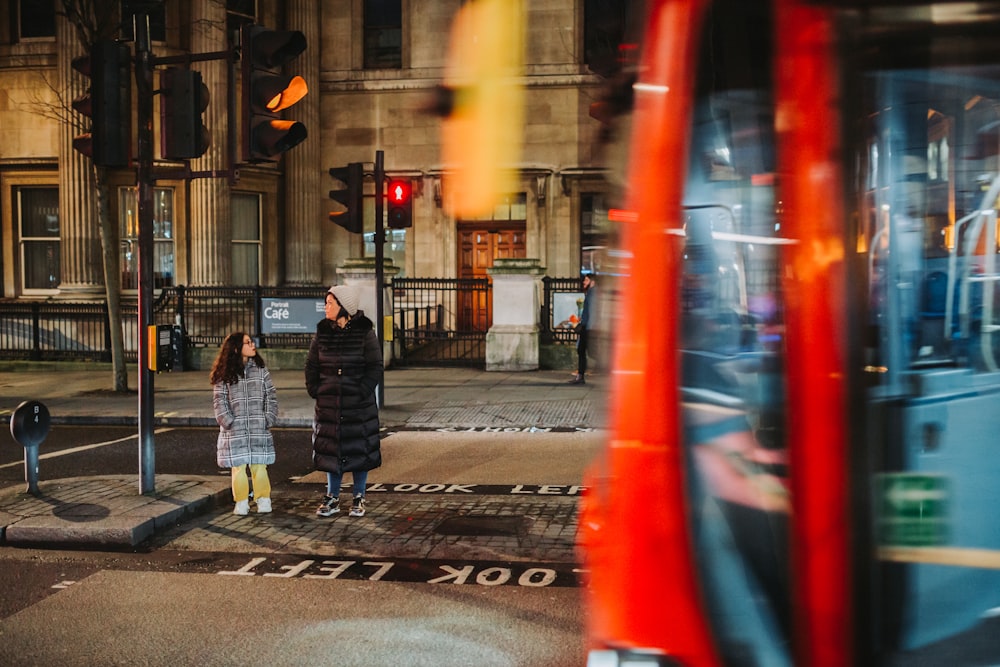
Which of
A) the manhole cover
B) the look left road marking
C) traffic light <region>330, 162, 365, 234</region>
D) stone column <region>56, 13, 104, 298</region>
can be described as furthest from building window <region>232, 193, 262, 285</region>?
the manhole cover

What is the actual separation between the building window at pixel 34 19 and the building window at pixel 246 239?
18.6 ft

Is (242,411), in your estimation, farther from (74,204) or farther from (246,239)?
(246,239)

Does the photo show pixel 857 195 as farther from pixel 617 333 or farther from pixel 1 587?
pixel 1 587

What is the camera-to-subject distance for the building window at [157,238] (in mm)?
22859

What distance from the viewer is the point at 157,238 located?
898 inches

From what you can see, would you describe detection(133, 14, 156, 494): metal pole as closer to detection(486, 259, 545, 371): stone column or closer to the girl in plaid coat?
the girl in plaid coat

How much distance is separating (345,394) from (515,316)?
11432 mm

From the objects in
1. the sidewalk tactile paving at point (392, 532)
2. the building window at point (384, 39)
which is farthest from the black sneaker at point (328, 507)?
the building window at point (384, 39)

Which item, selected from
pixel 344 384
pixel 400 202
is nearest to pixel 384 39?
pixel 400 202

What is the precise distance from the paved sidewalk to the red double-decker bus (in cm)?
50

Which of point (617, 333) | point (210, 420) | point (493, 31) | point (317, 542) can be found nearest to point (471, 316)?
point (210, 420)

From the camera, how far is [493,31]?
5.39 m

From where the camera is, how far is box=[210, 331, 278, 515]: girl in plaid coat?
7.87 meters

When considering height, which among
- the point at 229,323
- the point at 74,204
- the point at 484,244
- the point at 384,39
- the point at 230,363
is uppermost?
the point at 384,39
